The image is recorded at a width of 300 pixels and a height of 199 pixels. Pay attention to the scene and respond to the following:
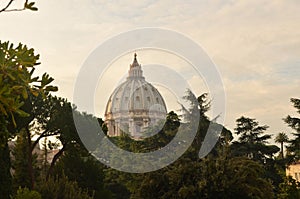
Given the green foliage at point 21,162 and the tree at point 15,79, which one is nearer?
the tree at point 15,79

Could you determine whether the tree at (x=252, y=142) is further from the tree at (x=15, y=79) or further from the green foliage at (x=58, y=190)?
the tree at (x=15, y=79)

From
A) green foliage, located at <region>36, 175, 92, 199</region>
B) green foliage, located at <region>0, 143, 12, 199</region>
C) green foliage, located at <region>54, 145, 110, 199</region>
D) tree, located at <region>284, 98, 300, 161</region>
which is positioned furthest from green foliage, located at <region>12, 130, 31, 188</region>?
tree, located at <region>284, 98, 300, 161</region>

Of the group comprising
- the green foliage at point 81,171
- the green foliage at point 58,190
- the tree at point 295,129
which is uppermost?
the tree at point 295,129

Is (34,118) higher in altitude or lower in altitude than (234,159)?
higher

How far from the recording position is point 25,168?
130 feet

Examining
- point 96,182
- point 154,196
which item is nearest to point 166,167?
point 154,196

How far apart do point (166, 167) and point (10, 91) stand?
69.9 ft

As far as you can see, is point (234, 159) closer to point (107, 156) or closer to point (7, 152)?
point (7, 152)

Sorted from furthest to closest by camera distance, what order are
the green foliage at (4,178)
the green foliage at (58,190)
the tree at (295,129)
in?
1. the tree at (295,129)
2. the green foliage at (58,190)
3. the green foliage at (4,178)

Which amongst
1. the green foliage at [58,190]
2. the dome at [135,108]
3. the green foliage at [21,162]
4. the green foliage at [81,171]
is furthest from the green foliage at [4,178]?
the dome at [135,108]

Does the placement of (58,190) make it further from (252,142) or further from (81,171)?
(252,142)

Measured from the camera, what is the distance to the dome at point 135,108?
135 ft

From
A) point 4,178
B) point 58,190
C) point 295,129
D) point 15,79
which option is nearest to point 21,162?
point 58,190

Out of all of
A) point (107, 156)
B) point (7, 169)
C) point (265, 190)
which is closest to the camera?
point (265, 190)
